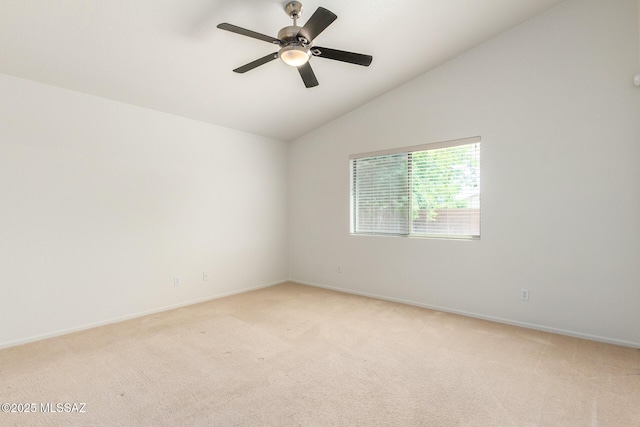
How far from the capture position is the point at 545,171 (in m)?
3.12

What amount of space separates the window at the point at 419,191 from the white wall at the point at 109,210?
1.86 metres

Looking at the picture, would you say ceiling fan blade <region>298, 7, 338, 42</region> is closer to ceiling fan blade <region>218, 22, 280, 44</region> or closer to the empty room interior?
the empty room interior

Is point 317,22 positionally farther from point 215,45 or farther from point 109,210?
point 109,210

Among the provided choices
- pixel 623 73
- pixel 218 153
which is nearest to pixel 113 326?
pixel 218 153

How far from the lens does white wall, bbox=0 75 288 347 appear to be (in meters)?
2.84

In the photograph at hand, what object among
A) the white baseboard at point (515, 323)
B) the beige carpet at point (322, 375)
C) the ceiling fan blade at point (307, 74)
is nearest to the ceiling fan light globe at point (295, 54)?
the ceiling fan blade at point (307, 74)

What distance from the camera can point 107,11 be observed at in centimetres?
224

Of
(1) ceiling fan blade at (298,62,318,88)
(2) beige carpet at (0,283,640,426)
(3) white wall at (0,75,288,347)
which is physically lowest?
(2) beige carpet at (0,283,640,426)

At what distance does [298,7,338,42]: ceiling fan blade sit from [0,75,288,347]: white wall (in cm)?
248

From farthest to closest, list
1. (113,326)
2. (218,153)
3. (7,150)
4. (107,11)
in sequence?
(218,153) < (113,326) < (7,150) < (107,11)

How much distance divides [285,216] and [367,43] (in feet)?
10.4

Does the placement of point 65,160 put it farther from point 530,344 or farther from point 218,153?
point 530,344

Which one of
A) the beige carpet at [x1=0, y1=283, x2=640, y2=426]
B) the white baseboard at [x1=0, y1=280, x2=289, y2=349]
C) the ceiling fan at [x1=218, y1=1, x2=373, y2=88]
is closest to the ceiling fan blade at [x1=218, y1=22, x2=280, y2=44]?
the ceiling fan at [x1=218, y1=1, x2=373, y2=88]

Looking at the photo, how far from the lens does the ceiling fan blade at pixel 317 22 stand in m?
1.95
